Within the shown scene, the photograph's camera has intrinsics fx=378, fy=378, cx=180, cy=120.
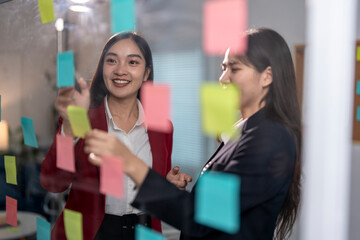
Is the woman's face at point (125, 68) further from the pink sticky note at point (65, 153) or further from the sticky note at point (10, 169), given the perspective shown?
the sticky note at point (10, 169)

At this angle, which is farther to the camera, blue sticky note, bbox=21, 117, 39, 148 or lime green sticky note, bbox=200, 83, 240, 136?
blue sticky note, bbox=21, 117, 39, 148

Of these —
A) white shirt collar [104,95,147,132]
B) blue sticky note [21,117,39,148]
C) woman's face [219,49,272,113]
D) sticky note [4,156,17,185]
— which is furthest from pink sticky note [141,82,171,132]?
sticky note [4,156,17,185]

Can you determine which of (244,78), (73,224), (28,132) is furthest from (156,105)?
(28,132)

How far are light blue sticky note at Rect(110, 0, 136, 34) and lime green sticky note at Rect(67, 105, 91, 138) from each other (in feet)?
0.70

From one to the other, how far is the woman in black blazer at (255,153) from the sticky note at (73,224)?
25 centimetres

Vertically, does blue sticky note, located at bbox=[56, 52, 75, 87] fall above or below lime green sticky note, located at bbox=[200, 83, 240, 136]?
above

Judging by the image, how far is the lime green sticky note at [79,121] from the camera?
0.88 meters

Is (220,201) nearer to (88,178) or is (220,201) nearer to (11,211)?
(88,178)

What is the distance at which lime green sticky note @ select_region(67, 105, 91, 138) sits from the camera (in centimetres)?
88

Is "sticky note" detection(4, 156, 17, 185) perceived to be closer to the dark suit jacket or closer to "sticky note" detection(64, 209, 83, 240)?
the dark suit jacket

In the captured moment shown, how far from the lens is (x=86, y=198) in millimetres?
949

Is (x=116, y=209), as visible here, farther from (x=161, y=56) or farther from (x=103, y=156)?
(x=161, y=56)

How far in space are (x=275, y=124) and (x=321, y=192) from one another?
6.3 inches

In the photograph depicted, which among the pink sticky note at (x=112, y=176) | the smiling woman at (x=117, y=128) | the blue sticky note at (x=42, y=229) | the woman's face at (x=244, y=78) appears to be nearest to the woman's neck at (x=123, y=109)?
the smiling woman at (x=117, y=128)
